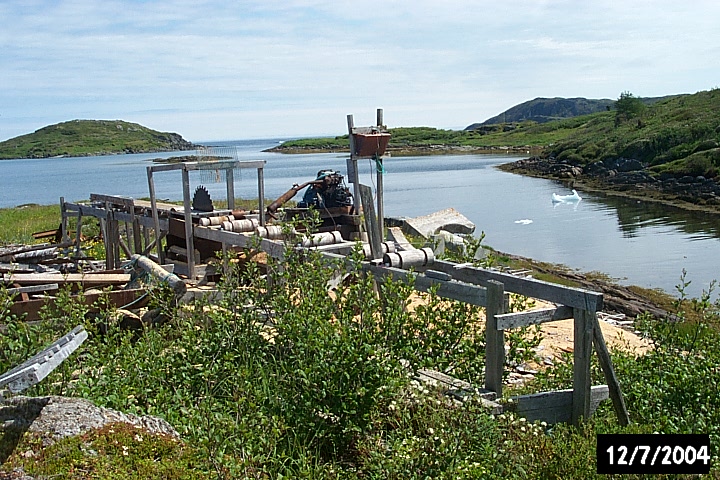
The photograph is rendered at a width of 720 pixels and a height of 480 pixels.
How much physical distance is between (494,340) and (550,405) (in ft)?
2.58

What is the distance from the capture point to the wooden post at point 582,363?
6.11m

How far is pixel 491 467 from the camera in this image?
4.92 m

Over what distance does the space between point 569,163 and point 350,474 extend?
5664 cm

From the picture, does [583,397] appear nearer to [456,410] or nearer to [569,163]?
[456,410]

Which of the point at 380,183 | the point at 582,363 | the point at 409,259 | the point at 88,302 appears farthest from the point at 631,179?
the point at 582,363

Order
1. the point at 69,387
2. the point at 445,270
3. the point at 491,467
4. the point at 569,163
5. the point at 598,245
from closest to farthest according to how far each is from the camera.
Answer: the point at 491,467
the point at 69,387
the point at 445,270
the point at 598,245
the point at 569,163

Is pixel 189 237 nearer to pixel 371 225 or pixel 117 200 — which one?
pixel 117 200

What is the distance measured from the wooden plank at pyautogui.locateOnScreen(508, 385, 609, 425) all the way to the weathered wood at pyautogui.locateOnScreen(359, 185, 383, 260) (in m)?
2.30

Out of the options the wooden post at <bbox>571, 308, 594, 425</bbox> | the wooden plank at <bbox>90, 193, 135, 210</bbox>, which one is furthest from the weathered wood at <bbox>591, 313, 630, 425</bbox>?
the wooden plank at <bbox>90, 193, 135, 210</bbox>

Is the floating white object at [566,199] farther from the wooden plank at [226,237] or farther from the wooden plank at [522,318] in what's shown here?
the wooden plank at [522,318]

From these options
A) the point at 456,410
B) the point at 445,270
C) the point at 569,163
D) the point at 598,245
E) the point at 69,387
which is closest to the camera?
the point at 456,410

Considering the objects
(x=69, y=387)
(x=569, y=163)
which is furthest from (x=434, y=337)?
(x=569, y=163)

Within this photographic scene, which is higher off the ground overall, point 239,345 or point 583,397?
point 239,345
